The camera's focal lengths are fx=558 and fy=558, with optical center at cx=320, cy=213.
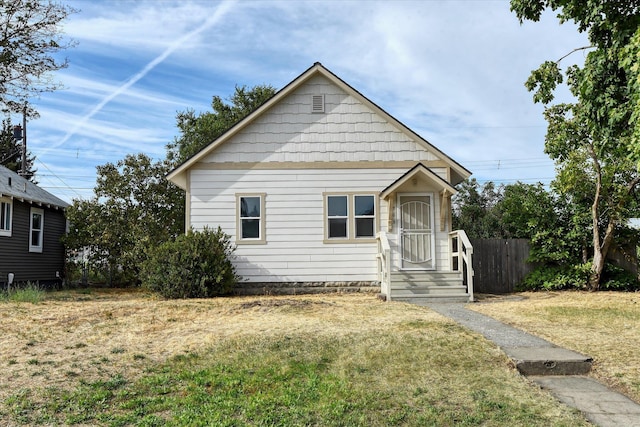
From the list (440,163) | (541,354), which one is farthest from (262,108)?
(541,354)

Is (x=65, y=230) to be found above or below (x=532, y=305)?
above

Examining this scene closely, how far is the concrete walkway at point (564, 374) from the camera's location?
18.2 feet

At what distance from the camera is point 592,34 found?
9859mm

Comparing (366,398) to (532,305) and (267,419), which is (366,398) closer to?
(267,419)

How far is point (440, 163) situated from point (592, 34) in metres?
6.95

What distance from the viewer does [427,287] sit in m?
14.5

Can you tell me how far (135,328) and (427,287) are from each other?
7.71 m

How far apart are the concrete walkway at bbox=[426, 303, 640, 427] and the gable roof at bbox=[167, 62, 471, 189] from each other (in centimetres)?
754

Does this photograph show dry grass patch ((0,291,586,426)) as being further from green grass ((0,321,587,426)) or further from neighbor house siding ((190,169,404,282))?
neighbor house siding ((190,169,404,282))

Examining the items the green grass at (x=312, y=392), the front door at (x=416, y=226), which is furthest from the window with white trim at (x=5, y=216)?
the green grass at (x=312, y=392)

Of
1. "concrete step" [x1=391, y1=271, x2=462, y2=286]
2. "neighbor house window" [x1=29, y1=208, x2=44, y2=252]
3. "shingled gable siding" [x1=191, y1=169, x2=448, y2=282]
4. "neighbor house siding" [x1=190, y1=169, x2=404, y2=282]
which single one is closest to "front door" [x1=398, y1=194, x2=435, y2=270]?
"shingled gable siding" [x1=191, y1=169, x2=448, y2=282]

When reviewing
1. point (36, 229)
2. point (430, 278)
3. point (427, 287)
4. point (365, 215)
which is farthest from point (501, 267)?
point (36, 229)

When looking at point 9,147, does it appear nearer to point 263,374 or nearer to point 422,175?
point 422,175

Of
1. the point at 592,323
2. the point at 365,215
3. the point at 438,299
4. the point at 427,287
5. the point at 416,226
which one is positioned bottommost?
the point at 592,323
